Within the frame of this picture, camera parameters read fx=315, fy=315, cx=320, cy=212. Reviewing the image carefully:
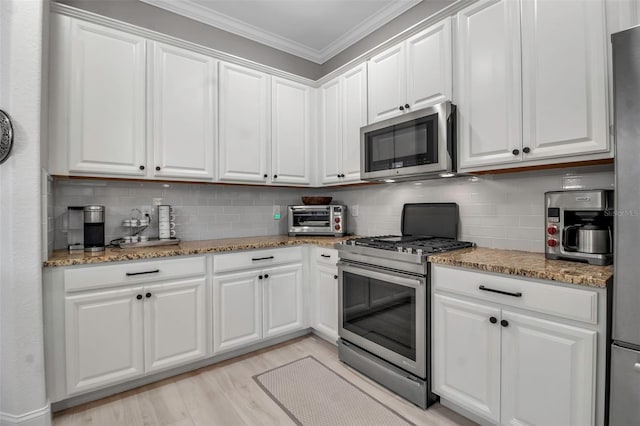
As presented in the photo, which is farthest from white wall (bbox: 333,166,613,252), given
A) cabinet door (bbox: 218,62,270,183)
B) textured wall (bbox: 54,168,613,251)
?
cabinet door (bbox: 218,62,270,183)

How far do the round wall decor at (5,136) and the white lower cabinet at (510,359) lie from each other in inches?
95.7

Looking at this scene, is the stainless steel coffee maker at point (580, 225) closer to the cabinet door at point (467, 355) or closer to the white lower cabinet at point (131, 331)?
the cabinet door at point (467, 355)

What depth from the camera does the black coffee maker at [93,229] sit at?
85.5 inches

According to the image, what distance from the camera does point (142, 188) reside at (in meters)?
2.63

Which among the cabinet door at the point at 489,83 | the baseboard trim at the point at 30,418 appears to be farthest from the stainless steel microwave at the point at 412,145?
the baseboard trim at the point at 30,418

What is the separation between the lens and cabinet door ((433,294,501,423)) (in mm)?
1605

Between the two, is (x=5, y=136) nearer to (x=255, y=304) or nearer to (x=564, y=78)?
(x=255, y=304)

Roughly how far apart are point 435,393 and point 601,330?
0.97m

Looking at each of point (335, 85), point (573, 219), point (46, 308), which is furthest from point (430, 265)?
point (46, 308)

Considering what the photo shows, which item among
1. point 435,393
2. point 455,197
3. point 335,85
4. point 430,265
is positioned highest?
point 335,85

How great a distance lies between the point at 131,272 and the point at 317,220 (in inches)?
63.3

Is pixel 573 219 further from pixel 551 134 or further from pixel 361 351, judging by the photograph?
pixel 361 351

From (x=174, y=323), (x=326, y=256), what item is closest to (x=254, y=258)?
(x=326, y=256)

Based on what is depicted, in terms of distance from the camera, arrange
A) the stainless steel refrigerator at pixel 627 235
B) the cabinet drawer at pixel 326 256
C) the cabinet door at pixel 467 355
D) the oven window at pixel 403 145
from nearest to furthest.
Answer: the stainless steel refrigerator at pixel 627 235
the cabinet door at pixel 467 355
the oven window at pixel 403 145
the cabinet drawer at pixel 326 256
